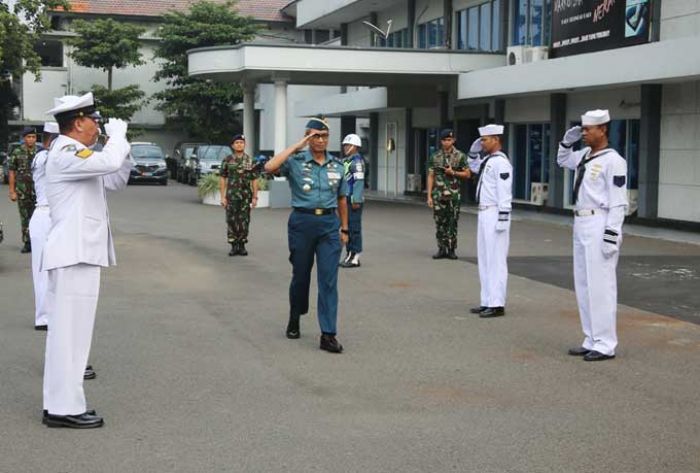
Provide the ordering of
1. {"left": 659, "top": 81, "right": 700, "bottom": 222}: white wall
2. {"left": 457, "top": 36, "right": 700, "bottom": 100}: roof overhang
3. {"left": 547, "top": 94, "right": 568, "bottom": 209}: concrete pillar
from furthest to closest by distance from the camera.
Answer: {"left": 547, "top": 94, "right": 568, "bottom": 209}: concrete pillar → {"left": 659, "top": 81, "right": 700, "bottom": 222}: white wall → {"left": 457, "top": 36, "right": 700, "bottom": 100}: roof overhang

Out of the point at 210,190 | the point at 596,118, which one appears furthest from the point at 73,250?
the point at 210,190

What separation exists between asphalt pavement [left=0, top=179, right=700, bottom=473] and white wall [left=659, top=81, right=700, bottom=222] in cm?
686

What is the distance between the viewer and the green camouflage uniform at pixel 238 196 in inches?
633

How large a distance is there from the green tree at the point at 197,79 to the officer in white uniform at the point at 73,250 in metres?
43.9

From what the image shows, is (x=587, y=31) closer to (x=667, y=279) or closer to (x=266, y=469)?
(x=667, y=279)

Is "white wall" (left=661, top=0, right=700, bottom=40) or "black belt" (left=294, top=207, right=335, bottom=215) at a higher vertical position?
"white wall" (left=661, top=0, right=700, bottom=40)

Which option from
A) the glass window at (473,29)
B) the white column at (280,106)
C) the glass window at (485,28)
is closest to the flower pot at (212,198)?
the white column at (280,106)

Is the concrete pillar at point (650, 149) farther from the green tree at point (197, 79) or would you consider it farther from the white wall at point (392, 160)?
the green tree at point (197, 79)

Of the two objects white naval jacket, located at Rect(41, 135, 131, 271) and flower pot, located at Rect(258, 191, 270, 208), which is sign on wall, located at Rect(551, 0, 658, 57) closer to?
flower pot, located at Rect(258, 191, 270, 208)

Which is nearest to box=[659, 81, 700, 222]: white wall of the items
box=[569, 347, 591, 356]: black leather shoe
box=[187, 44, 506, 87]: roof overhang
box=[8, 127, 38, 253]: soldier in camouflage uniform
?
box=[187, 44, 506, 87]: roof overhang

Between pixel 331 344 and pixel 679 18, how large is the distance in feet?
47.5

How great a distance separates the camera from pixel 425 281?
13281mm

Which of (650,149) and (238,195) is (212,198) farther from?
(238,195)

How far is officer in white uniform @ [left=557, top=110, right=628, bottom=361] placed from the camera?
27.4 ft
